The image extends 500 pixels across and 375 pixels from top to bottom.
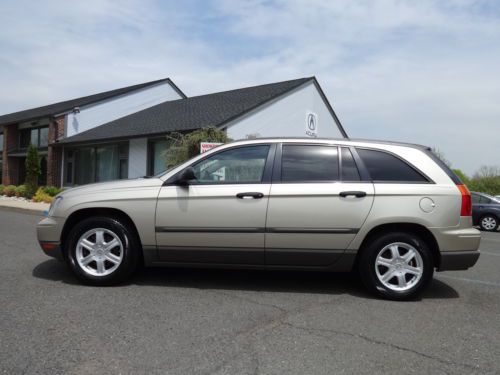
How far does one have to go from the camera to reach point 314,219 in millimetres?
4246

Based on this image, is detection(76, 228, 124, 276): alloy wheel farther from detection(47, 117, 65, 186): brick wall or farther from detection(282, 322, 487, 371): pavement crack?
detection(47, 117, 65, 186): brick wall

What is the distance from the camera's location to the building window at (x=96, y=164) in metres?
19.7

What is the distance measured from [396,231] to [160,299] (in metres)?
2.50

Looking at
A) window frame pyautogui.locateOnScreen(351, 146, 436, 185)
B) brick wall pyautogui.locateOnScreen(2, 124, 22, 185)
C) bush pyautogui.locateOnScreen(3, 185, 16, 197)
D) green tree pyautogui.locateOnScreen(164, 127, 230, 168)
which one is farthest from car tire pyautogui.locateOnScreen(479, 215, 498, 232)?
brick wall pyautogui.locateOnScreen(2, 124, 22, 185)

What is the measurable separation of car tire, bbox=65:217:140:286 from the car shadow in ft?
0.69

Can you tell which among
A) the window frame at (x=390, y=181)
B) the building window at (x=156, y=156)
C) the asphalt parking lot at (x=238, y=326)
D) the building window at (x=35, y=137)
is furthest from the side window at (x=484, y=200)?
the building window at (x=35, y=137)

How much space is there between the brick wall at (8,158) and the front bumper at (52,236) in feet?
83.6

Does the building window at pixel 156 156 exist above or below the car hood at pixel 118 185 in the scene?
above

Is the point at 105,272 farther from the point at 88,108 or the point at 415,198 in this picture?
the point at 88,108

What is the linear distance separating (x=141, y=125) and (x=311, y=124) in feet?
28.1

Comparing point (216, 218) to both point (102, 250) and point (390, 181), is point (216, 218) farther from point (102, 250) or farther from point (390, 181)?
point (390, 181)

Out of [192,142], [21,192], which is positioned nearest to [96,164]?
[21,192]

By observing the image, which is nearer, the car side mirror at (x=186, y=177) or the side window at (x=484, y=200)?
the car side mirror at (x=186, y=177)

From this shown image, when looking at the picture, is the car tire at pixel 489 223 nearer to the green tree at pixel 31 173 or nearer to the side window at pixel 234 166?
the side window at pixel 234 166
